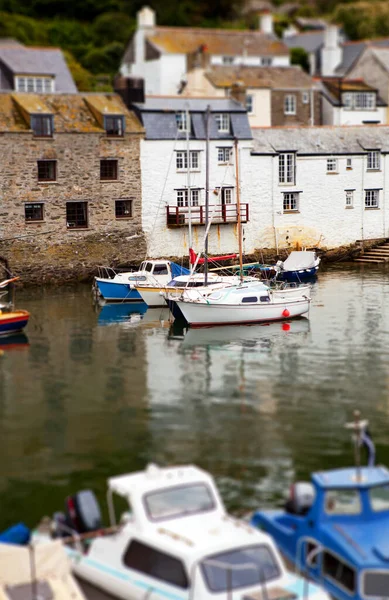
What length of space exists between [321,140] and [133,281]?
19.0 meters

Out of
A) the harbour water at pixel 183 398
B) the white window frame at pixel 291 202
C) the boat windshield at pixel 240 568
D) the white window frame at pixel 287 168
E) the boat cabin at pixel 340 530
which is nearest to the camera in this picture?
the boat windshield at pixel 240 568

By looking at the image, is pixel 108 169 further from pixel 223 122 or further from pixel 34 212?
pixel 223 122

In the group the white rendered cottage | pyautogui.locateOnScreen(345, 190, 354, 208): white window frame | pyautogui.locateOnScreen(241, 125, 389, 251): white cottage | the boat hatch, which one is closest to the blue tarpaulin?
the boat hatch

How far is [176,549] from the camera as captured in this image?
15.5 metres

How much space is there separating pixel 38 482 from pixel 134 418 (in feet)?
17.7

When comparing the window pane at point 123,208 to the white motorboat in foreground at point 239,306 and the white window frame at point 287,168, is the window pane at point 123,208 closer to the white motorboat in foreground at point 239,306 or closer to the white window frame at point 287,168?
the white window frame at point 287,168

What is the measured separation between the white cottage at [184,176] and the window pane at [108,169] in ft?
5.17

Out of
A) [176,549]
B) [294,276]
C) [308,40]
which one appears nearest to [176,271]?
[294,276]

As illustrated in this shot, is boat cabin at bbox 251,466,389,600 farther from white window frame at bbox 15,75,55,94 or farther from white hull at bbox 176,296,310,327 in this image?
white window frame at bbox 15,75,55,94

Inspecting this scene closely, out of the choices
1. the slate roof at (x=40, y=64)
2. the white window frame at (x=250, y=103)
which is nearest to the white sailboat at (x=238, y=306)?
the slate roof at (x=40, y=64)

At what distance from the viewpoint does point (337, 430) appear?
84.0ft

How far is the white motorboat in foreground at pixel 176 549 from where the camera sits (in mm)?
15133

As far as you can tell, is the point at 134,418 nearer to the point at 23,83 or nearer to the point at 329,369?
the point at 329,369

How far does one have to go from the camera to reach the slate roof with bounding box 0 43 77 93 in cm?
6512
